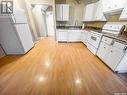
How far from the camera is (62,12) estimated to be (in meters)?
5.02

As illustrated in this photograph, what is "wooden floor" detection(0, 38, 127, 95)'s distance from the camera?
5.70 feet

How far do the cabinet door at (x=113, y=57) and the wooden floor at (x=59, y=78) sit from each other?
6.7 inches

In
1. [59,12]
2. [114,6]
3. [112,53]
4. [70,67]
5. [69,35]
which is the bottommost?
[70,67]

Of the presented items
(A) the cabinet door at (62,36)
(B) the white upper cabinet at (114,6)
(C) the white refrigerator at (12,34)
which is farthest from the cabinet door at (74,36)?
(C) the white refrigerator at (12,34)

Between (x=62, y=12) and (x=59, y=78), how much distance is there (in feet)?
12.7

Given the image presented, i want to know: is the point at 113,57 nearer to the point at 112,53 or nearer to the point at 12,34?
the point at 112,53

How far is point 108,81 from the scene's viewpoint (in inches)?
79.0

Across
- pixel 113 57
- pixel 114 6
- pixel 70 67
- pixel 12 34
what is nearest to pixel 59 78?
pixel 70 67

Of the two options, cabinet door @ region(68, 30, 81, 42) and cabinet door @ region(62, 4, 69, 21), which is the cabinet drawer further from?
cabinet door @ region(62, 4, 69, 21)

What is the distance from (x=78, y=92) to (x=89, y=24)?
4317mm

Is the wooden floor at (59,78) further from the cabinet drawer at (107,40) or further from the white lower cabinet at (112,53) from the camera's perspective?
the cabinet drawer at (107,40)

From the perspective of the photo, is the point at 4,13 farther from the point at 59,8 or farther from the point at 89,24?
the point at 89,24

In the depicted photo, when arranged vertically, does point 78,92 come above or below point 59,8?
below

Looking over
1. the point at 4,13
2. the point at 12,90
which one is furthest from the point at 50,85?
the point at 4,13
